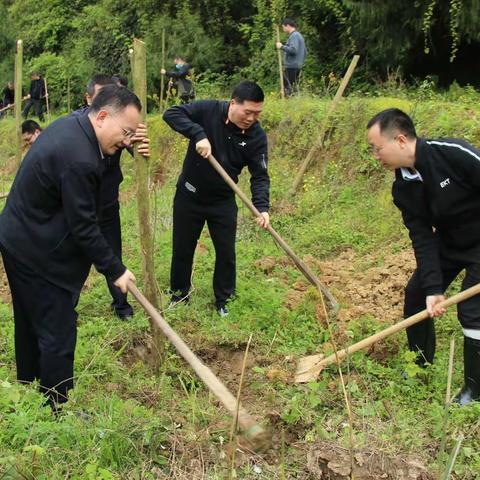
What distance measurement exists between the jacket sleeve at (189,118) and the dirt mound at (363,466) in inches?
101

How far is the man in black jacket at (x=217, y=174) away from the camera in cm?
451

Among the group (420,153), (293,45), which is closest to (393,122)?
(420,153)

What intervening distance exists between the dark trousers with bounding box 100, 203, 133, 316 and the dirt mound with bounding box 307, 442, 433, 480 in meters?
2.30

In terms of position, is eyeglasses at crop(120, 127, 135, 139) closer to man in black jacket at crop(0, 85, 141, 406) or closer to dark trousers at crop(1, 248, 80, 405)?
man in black jacket at crop(0, 85, 141, 406)

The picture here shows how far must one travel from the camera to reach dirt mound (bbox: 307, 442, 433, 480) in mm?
2594

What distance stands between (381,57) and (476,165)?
8.07 meters

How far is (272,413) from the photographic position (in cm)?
319

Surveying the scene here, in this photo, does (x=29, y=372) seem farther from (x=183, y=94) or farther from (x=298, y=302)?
(x=183, y=94)

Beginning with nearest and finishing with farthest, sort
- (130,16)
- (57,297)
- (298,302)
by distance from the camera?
(57,297) < (298,302) < (130,16)

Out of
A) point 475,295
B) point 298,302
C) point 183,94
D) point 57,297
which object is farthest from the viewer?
point 183,94

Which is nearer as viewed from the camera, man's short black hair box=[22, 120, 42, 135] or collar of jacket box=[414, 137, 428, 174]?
collar of jacket box=[414, 137, 428, 174]

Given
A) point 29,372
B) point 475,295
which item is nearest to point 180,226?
point 29,372

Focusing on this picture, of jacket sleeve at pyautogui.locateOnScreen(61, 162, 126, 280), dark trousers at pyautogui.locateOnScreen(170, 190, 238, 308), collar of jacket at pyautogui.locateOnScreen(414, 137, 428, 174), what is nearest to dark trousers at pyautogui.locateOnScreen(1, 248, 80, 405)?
jacket sleeve at pyautogui.locateOnScreen(61, 162, 126, 280)

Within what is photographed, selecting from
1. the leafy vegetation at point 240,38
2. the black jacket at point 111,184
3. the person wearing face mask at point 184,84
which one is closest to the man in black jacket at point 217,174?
the black jacket at point 111,184
